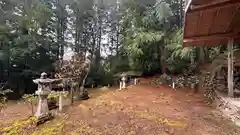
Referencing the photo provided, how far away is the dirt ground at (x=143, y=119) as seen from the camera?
3.72 meters

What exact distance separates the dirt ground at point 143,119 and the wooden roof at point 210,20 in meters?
2.05

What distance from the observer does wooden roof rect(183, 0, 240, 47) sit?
3844 mm

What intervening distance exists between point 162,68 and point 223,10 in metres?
5.70

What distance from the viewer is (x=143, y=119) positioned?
4.35 meters

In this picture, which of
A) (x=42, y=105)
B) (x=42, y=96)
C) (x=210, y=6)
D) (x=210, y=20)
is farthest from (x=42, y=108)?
(x=210, y=20)

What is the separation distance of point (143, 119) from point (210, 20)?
292cm

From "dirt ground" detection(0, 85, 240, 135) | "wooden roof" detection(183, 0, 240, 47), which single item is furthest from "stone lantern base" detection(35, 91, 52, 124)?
"wooden roof" detection(183, 0, 240, 47)

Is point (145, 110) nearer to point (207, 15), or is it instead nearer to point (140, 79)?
point (207, 15)

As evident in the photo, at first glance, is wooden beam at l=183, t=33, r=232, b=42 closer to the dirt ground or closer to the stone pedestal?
the dirt ground

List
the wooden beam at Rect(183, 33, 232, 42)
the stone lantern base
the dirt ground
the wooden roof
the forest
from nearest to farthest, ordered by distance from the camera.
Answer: the dirt ground
the wooden roof
the forest
the stone lantern base
the wooden beam at Rect(183, 33, 232, 42)

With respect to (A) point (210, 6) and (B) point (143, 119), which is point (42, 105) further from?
(A) point (210, 6)

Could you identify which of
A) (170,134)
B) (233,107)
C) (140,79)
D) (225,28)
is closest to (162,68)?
(140,79)

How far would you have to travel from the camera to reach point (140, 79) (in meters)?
9.83

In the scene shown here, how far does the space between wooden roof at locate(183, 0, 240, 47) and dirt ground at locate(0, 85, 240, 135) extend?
6.74 feet
